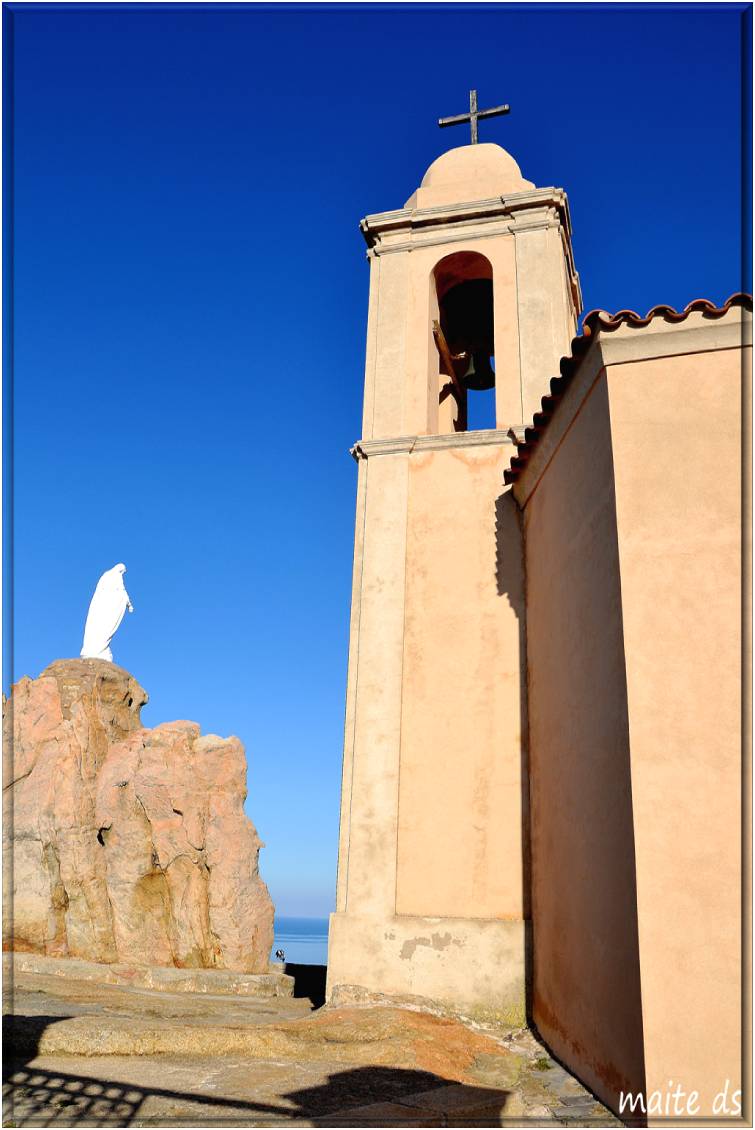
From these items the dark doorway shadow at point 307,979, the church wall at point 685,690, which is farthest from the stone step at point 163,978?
the church wall at point 685,690

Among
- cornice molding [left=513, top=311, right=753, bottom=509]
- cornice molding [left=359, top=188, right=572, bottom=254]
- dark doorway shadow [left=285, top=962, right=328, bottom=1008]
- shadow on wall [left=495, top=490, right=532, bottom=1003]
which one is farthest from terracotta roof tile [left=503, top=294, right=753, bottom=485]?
dark doorway shadow [left=285, top=962, right=328, bottom=1008]

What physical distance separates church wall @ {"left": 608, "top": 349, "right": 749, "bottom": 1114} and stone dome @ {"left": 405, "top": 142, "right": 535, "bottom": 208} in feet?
23.4

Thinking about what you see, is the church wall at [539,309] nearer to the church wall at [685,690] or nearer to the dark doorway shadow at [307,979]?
the church wall at [685,690]

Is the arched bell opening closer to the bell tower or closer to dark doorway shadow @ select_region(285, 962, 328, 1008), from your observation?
the bell tower

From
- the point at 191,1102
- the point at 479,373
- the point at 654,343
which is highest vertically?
the point at 479,373

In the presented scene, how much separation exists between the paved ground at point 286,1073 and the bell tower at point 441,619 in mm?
823

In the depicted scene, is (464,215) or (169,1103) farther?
(464,215)

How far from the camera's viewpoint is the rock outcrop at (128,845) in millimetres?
16750

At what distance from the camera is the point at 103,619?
22.4m

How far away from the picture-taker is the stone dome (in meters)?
12.2

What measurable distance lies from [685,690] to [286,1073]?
11.8 ft

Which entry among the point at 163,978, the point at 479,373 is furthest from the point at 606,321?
the point at 163,978

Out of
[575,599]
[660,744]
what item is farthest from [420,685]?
[660,744]

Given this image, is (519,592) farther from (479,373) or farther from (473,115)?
(473,115)
